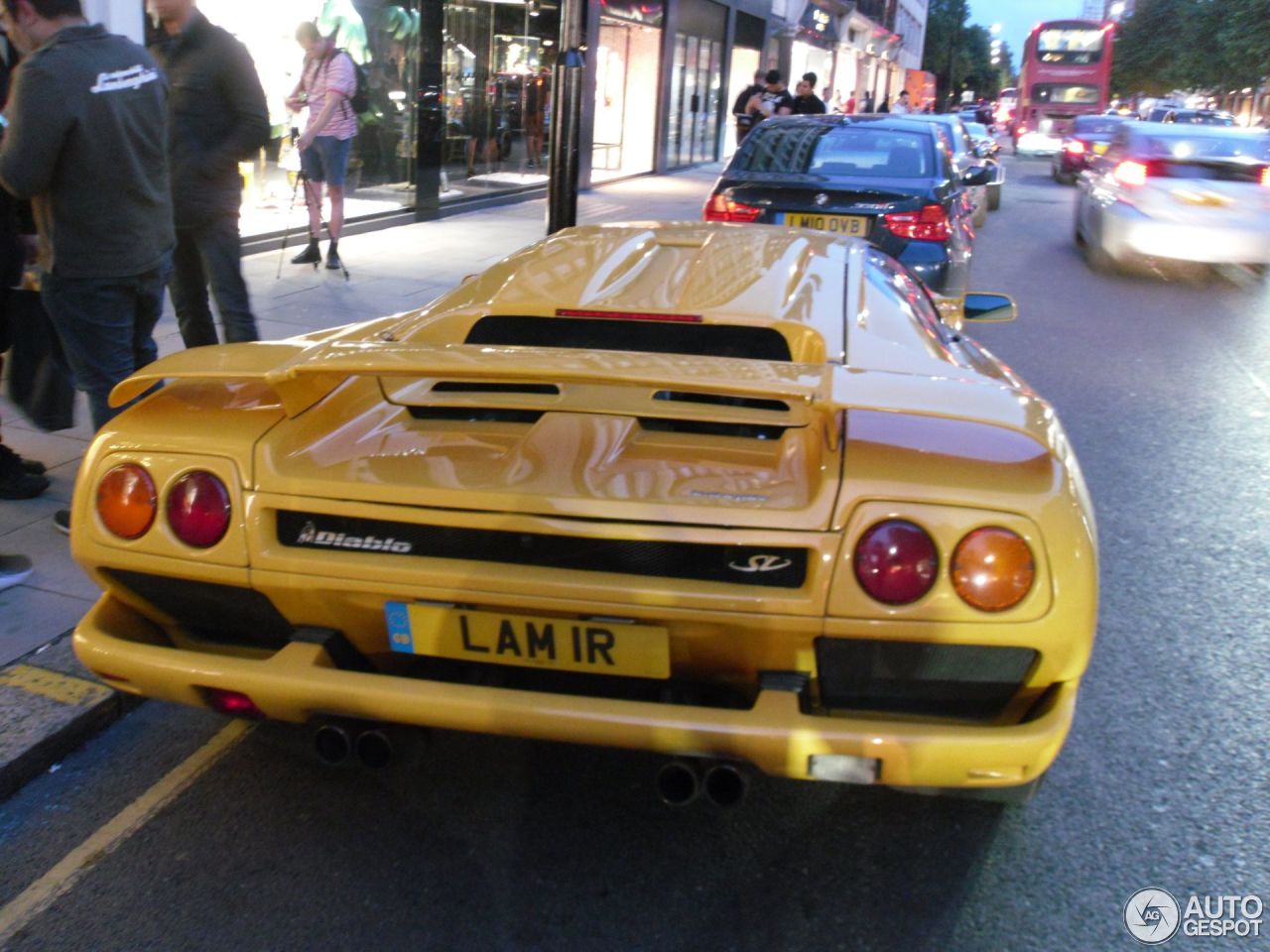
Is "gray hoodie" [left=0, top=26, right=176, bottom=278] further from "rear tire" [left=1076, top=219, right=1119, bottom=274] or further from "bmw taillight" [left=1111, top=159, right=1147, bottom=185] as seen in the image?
"rear tire" [left=1076, top=219, right=1119, bottom=274]

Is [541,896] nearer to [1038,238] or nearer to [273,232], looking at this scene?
[273,232]

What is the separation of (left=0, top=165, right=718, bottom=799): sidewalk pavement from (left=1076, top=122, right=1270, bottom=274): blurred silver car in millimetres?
5450

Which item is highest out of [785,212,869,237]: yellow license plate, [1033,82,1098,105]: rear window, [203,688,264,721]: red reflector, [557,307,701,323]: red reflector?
[1033,82,1098,105]: rear window

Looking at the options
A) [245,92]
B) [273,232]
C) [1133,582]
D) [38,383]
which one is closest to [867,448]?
[1133,582]

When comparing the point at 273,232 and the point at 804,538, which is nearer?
the point at 804,538

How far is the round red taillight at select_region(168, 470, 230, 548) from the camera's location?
2.44 metres

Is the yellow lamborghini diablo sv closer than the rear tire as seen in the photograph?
Yes

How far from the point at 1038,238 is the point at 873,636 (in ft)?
49.9

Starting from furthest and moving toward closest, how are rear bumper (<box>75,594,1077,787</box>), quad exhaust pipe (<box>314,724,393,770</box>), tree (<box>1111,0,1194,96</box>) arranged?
tree (<box>1111,0,1194,96</box>) → quad exhaust pipe (<box>314,724,393,770</box>) → rear bumper (<box>75,594,1077,787</box>)

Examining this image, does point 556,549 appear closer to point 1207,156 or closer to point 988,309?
point 988,309

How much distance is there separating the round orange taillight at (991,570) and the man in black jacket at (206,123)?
4154 mm

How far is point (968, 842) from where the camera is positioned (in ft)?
9.15

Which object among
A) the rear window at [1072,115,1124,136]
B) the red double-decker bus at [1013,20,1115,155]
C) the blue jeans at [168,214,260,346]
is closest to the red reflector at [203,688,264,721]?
the blue jeans at [168,214,260,346]

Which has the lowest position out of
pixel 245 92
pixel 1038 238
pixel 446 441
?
pixel 1038 238
